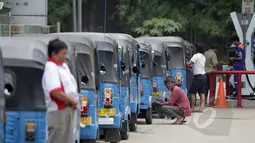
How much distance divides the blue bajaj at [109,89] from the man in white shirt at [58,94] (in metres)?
5.45

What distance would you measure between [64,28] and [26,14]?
91.1 feet

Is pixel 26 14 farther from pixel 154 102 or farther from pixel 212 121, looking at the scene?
pixel 212 121

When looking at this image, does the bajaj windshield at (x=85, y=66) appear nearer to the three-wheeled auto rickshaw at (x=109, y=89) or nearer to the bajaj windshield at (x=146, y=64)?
the three-wheeled auto rickshaw at (x=109, y=89)

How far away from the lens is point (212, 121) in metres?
21.7

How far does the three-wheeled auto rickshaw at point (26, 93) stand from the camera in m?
9.69

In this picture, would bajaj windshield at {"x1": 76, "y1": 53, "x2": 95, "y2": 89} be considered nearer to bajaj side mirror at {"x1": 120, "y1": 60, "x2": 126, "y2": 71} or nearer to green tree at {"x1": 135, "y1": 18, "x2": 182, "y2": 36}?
bajaj side mirror at {"x1": 120, "y1": 60, "x2": 126, "y2": 71}

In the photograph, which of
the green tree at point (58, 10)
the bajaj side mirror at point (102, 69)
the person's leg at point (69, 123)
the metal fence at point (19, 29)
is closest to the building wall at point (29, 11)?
the metal fence at point (19, 29)

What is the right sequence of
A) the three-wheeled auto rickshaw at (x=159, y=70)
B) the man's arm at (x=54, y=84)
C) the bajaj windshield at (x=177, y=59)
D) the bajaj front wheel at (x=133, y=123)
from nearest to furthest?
the man's arm at (x=54, y=84) < the bajaj front wheel at (x=133, y=123) < the three-wheeled auto rickshaw at (x=159, y=70) < the bajaj windshield at (x=177, y=59)

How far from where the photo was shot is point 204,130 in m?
19.6

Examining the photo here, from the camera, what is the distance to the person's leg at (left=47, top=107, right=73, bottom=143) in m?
9.57

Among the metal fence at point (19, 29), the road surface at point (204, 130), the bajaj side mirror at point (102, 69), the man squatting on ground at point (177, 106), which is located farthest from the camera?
the metal fence at point (19, 29)

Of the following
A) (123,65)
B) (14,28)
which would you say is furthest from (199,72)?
(123,65)

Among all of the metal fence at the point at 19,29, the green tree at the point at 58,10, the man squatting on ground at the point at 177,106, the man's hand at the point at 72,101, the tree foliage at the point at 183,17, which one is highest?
the green tree at the point at 58,10

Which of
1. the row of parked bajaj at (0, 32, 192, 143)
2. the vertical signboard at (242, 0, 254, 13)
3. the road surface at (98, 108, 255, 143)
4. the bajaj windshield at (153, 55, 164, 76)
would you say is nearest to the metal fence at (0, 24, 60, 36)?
the row of parked bajaj at (0, 32, 192, 143)
